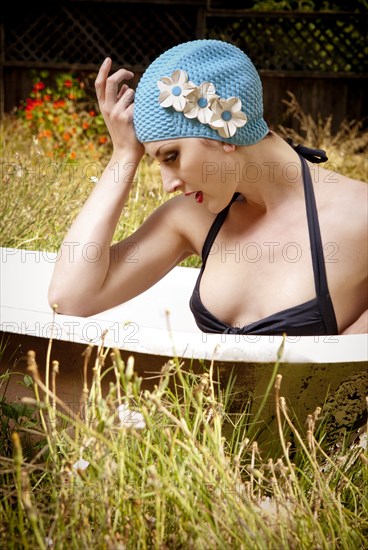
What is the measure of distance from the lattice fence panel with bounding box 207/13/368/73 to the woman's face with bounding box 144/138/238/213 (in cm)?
669

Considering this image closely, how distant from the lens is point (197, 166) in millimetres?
2152

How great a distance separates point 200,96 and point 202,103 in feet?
0.06

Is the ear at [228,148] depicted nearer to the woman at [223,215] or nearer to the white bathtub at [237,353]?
the woman at [223,215]

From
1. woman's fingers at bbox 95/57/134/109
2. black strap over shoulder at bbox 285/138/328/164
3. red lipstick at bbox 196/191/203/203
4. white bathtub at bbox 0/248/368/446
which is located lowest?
white bathtub at bbox 0/248/368/446

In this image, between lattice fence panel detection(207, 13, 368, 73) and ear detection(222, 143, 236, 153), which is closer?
ear detection(222, 143, 236, 153)

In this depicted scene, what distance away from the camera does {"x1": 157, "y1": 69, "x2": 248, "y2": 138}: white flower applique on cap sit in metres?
2.09

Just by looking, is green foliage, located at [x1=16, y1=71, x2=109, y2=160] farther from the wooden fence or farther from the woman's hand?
the woman's hand

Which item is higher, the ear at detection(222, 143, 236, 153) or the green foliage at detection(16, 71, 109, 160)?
the ear at detection(222, 143, 236, 153)

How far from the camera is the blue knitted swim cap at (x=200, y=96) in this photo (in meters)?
2.10

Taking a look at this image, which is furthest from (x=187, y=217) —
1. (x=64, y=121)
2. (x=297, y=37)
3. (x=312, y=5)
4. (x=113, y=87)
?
(x=312, y=5)

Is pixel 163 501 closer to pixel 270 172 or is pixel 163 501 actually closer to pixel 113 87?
pixel 270 172

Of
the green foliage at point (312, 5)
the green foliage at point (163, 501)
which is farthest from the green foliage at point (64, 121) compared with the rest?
the green foliage at point (163, 501)

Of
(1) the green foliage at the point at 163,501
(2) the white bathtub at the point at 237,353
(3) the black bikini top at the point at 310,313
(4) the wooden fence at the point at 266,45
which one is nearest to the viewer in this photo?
(1) the green foliage at the point at 163,501

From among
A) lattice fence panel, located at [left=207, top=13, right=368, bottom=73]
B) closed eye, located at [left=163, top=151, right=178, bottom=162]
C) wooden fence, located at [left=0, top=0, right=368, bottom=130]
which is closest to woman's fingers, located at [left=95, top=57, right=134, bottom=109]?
closed eye, located at [left=163, top=151, right=178, bottom=162]
